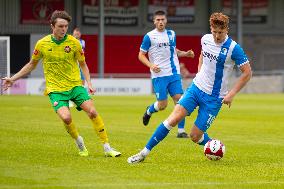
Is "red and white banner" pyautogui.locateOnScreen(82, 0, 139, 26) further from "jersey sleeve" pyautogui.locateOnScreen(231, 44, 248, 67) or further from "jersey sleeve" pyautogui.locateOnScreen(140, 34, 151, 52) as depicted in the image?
"jersey sleeve" pyautogui.locateOnScreen(231, 44, 248, 67)

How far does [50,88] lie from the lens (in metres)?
13.3

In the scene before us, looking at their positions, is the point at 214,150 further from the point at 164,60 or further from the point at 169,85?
the point at 164,60

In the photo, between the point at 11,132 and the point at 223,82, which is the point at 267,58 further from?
the point at 223,82

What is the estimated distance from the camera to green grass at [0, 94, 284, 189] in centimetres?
1038

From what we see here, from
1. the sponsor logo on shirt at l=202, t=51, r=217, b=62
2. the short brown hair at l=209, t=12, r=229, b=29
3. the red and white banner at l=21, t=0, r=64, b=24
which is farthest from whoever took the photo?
the red and white banner at l=21, t=0, r=64, b=24

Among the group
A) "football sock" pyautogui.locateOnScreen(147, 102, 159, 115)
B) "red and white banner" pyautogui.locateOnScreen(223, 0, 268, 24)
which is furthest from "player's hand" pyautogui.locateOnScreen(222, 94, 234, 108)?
"red and white banner" pyautogui.locateOnScreen(223, 0, 268, 24)

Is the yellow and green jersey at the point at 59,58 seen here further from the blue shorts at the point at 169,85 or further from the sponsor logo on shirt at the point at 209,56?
the blue shorts at the point at 169,85

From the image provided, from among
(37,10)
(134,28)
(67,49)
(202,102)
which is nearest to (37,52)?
(67,49)

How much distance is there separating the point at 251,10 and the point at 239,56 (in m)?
44.5

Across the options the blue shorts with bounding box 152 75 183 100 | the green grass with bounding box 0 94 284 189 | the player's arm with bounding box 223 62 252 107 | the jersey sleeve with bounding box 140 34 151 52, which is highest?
the jersey sleeve with bounding box 140 34 151 52

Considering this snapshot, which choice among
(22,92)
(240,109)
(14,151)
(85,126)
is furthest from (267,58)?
(14,151)

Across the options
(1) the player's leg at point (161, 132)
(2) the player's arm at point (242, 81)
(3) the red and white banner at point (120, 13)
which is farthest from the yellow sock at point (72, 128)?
(3) the red and white banner at point (120, 13)

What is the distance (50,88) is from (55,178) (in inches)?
118

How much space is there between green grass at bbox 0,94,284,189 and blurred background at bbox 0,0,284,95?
25702mm
